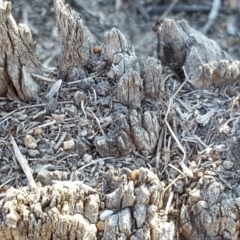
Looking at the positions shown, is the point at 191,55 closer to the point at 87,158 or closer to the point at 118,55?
the point at 118,55

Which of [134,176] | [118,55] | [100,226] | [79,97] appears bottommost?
[100,226]

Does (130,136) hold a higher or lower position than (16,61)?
lower

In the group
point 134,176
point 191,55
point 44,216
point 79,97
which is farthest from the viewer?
point 191,55

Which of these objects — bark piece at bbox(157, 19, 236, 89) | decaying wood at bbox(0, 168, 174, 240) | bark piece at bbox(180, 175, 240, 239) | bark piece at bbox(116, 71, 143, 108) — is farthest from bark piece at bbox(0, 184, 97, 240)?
bark piece at bbox(157, 19, 236, 89)

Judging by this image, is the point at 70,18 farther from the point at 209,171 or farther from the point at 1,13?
the point at 209,171

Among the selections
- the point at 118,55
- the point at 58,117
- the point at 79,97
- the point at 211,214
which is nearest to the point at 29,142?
the point at 58,117

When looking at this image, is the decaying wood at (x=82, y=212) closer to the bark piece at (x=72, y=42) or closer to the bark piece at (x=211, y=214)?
the bark piece at (x=211, y=214)
